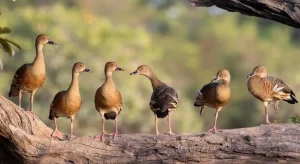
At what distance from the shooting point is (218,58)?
39.2 m

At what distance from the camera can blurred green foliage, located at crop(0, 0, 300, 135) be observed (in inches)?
863

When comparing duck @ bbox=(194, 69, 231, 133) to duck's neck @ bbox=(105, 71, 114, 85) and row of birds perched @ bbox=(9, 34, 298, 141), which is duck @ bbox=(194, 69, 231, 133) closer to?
row of birds perched @ bbox=(9, 34, 298, 141)

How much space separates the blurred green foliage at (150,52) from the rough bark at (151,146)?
36.3 ft

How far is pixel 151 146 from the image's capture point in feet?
29.5

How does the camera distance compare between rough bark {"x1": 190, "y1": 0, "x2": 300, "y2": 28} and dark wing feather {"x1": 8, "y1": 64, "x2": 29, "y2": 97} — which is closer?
rough bark {"x1": 190, "y1": 0, "x2": 300, "y2": 28}

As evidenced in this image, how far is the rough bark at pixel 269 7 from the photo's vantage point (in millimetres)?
8938

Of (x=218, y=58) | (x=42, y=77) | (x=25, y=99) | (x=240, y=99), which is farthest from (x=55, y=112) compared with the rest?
(x=218, y=58)

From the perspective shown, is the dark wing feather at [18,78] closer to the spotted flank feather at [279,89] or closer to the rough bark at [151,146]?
the rough bark at [151,146]

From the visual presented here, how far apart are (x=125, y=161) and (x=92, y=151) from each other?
0.37m

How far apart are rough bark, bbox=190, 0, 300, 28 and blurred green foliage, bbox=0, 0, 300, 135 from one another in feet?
37.8

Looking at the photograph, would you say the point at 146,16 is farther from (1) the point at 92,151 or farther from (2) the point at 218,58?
(1) the point at 92,151

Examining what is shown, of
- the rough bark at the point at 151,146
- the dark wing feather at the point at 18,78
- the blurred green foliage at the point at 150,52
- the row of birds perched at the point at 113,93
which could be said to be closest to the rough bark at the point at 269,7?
the row of birds perched at the point at 113,93

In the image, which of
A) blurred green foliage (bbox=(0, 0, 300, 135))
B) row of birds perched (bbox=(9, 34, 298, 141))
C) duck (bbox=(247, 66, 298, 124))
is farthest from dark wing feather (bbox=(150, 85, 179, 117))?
blurred green foliage (bbox=(0, 0, 300, 135))

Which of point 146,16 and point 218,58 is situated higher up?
point 146,16
